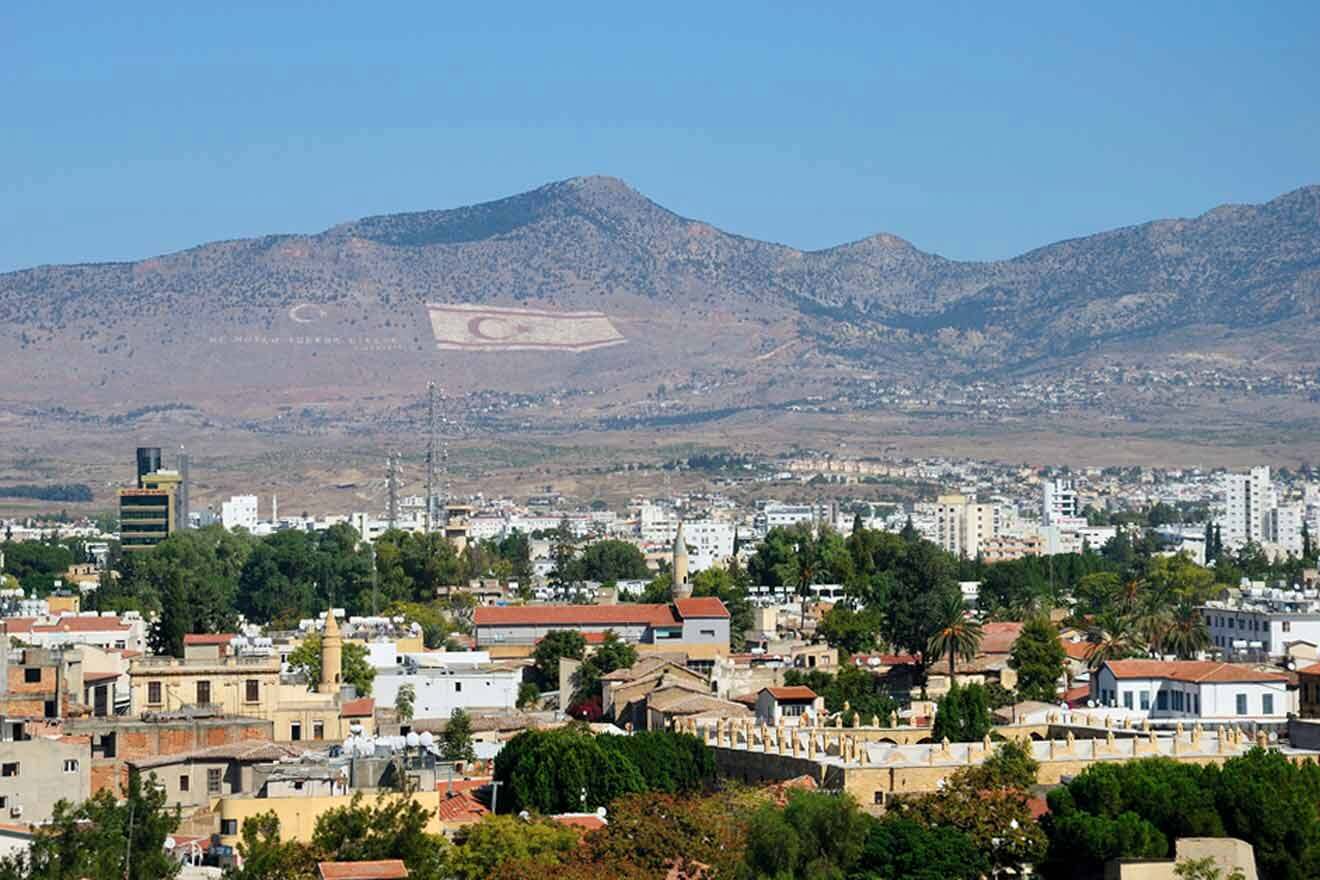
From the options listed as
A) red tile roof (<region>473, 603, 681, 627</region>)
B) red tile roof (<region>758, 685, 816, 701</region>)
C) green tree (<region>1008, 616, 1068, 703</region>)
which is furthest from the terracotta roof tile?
red tile roof (<region>473, 603, 681, 627</region>)

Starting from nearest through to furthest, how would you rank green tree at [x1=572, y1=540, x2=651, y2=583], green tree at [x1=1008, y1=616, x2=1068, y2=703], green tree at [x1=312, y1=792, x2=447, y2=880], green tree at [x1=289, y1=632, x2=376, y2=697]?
green tree at [x1=312, y1=792, x2=447, y2=880], green tree at [x1=1008, y1=616, x2=1068, y2=703], green tree at [x1=289, y1=632, x2=376, y2=697], green tree at [x1=572, y1=540, x2=651, y2=583]

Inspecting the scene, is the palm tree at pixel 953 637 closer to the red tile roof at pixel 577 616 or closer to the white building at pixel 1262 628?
the white building at pixel 1262 628

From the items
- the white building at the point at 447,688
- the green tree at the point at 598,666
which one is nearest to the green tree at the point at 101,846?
the white building at the point at 447,688

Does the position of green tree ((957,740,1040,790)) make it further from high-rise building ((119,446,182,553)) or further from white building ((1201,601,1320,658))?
high-rise building ((119,446,182,553))

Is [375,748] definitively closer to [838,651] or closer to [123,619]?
[838,651]

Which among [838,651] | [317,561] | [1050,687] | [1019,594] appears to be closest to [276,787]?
[1050,687]

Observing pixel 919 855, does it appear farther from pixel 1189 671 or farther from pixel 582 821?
pixel 1189 671
